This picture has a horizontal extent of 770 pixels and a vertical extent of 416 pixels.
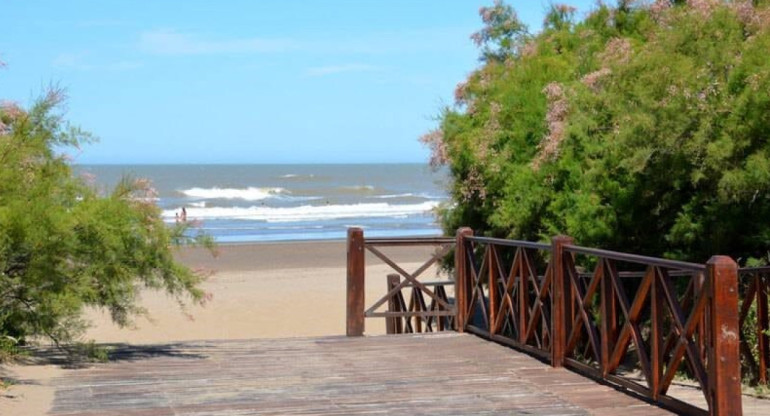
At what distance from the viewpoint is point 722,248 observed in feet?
37.2

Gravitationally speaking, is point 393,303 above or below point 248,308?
above

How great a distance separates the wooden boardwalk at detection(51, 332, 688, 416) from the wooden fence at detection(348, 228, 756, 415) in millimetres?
263

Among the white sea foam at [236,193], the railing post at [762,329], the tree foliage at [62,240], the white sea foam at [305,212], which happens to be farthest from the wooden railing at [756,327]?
the white sea foam at [236,193]

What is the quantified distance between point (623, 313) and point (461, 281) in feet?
10.8

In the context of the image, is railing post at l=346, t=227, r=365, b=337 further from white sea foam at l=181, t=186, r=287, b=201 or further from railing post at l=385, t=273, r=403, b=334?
white sea foam at l=181, t=186, r=287, b=201

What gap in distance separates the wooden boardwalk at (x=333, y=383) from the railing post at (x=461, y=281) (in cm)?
88

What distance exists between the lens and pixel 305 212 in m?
59.8

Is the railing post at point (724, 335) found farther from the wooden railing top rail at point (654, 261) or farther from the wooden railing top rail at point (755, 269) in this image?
the wooden railing top rail at point (755, 269)

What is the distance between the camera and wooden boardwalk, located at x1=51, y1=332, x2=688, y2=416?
26.5 ft

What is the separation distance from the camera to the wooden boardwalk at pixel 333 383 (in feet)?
26.5

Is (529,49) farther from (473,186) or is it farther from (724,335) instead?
(724,335)

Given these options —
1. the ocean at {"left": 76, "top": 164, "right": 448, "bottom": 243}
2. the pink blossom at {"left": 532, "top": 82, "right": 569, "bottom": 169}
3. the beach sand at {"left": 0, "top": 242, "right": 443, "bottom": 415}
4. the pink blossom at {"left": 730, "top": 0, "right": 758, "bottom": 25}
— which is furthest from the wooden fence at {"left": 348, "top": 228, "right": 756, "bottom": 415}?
the ocean at {"left": 76, "top": 164, "right": 448, "bottom": 243}

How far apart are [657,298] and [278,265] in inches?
988

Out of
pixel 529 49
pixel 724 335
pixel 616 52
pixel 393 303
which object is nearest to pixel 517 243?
pixel 724 335
